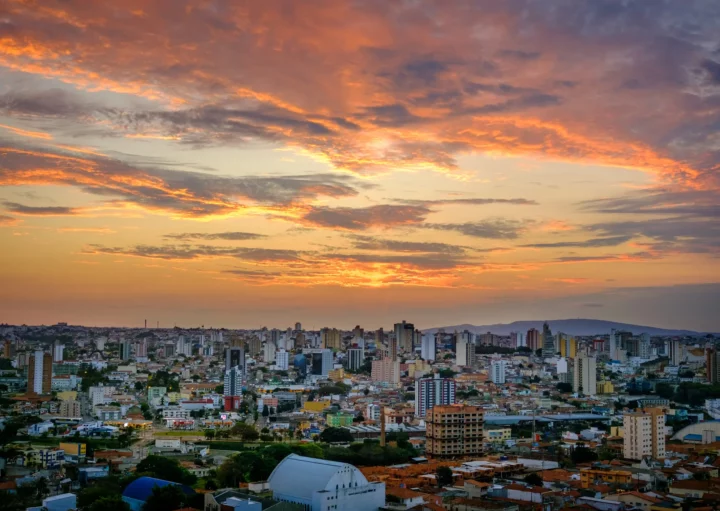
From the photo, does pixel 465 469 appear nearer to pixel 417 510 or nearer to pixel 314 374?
pixel 417 510

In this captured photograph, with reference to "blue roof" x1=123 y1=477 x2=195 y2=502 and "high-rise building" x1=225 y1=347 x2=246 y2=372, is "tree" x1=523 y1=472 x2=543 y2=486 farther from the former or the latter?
"high-rise building" x1=225 y1=347 x2=246 y2=372

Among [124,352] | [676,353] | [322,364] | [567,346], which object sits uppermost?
[567,346]

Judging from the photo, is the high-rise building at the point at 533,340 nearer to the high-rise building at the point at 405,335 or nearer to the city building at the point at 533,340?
the city building at the point at 533,340

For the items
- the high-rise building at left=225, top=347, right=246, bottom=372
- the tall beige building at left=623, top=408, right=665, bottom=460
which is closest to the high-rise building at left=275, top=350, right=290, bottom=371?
the high-rise building at left=225, top=347, right=246, bottom=372

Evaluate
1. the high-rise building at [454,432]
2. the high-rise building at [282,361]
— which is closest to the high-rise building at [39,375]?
the high-rise building at [282,361]

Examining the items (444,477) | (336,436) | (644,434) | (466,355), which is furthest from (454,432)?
(466,355)

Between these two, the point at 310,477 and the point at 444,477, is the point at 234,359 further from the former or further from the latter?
the point at 310,477

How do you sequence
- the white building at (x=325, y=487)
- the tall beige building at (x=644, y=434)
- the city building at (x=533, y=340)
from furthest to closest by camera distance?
1. the city building at (x=533, y=340)
2. the tall beige building at (x=644, y=434)
3. the white building at (x=325, y=487)
